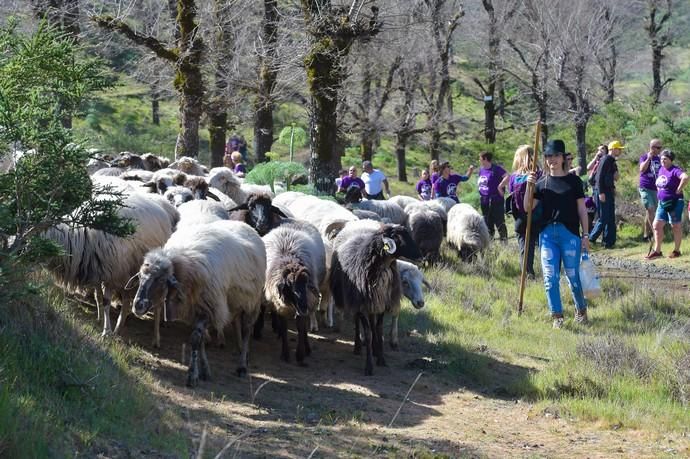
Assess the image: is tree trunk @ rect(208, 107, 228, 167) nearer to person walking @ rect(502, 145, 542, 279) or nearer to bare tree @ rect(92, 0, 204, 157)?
bare tree @ rect(92, 0, 204, 157)

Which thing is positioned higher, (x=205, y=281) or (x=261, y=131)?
(x=261, y=131)

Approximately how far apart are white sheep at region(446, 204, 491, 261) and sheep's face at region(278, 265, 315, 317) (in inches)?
298

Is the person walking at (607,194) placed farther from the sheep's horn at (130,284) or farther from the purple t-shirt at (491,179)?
the sheep's horn at (130,284)

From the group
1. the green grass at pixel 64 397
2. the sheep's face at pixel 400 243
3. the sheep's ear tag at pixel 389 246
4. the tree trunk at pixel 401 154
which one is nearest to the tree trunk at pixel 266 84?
the sheep's face at pixel 400 243

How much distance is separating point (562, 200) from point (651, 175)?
7.98 m

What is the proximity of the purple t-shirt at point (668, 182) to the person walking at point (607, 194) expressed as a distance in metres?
1.53

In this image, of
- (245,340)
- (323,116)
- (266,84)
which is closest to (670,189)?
(323,116)

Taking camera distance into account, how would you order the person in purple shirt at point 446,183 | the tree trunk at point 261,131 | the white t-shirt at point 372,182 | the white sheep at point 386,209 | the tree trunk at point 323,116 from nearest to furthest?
the white sheep at point 386,209, the tree trunk at point 323,116, the white t-shirt at point 372,182, the person in purple shirt at point 446,183, the tree trunk at point 261,131

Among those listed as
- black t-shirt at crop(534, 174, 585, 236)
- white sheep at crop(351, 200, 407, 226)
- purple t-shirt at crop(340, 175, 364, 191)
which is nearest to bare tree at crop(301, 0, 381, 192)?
white sheep at crop(351, 200, 407, 226)

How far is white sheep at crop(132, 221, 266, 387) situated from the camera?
28.5 feet

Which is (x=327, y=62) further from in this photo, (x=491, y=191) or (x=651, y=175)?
(x=651, y=175)

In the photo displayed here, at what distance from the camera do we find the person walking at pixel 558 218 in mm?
11672

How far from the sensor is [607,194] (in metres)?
19.5

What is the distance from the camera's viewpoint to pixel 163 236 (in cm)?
1064
